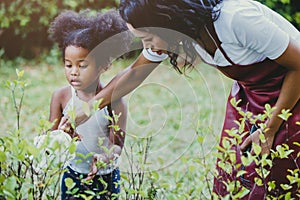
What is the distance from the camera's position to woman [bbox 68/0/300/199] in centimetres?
224

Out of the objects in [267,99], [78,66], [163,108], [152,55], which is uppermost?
[78,66]

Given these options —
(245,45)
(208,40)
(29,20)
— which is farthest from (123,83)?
(29,20)

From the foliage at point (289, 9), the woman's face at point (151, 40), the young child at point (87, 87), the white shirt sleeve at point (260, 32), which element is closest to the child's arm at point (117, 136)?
the young child at point (87, 87)

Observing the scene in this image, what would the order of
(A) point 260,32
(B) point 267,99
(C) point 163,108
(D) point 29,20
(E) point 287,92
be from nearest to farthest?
(A) point 260,32
(E) point 287,92
(B) point 267,99
(C) point 163,108
(D) point 29,20

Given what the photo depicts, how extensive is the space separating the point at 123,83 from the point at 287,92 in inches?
28.2

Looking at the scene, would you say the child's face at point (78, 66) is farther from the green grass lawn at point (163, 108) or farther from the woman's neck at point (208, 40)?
the green grass lawn at point (163, 108)

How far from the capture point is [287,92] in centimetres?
232

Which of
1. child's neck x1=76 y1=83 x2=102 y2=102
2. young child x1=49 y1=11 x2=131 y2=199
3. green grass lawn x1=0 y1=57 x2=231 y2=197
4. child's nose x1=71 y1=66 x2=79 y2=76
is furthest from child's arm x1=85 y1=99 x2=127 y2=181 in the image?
green grass lawn x1=0 y1=57 x2=231 y2=197

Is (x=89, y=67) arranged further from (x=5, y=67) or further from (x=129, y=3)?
(x=5, y=67)

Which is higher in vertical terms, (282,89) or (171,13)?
(171,13)

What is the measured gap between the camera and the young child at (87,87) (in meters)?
2.56

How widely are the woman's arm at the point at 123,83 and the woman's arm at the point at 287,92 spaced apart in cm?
56

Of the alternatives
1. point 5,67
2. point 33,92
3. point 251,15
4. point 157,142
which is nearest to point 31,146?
point 251,15

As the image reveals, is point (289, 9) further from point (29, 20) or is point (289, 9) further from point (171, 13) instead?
point (171, 13)
